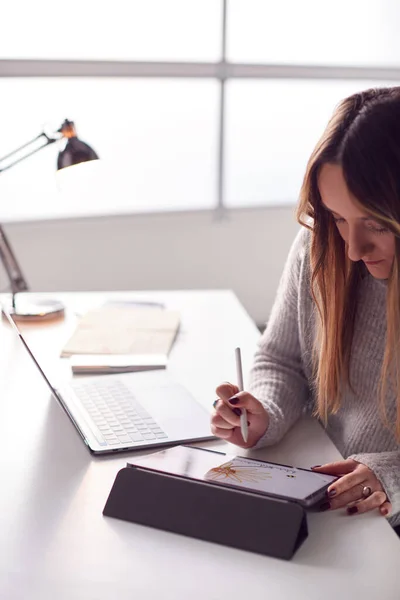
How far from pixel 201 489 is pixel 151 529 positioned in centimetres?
8

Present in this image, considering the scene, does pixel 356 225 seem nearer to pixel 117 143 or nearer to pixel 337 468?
pixel 337 468

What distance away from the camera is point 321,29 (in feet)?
11.5

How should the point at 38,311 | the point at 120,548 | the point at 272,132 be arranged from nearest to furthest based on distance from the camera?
1. the point at 120,548
2. the point at 38,311
3. the point at 272,132

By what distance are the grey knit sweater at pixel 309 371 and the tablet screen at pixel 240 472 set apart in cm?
13

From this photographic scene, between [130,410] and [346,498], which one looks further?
[130,410]

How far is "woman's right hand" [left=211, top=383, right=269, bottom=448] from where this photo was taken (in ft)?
3.97

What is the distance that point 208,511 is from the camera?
967mm

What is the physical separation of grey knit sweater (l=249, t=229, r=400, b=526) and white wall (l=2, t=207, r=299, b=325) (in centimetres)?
201

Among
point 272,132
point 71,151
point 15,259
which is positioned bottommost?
point 272,132

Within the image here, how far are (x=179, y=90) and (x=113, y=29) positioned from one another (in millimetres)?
371

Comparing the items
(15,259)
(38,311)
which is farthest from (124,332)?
(15,259)

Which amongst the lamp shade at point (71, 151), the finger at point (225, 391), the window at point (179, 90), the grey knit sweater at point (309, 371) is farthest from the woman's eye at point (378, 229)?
Result: the window at point (179, 90)

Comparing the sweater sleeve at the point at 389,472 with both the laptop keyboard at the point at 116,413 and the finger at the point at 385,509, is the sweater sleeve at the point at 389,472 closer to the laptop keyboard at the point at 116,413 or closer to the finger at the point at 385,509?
the finger at the point at 385,509

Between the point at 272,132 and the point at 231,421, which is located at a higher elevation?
the point at 231,421
